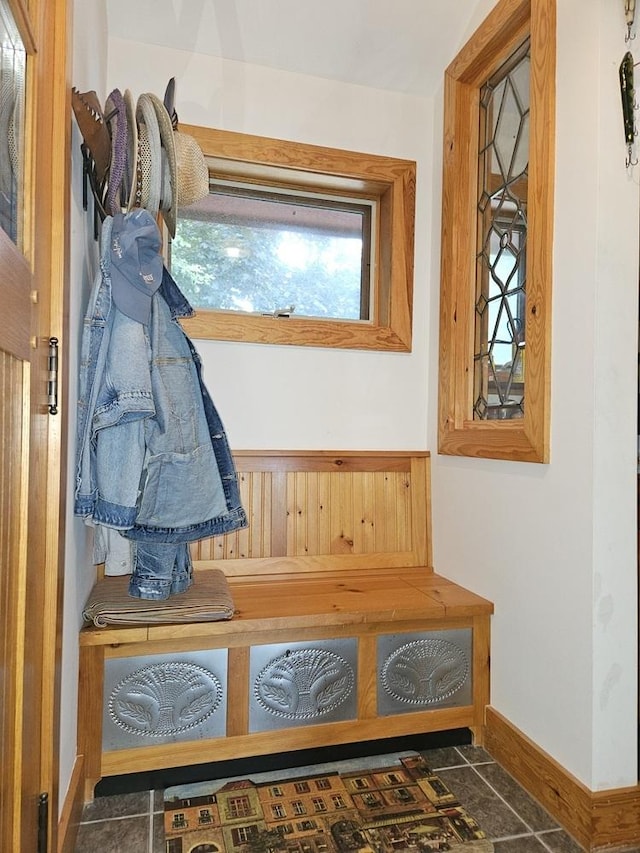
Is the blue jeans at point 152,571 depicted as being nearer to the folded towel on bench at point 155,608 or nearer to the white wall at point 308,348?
the folded towel on bench at point 155,608

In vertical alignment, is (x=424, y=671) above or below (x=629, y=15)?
below

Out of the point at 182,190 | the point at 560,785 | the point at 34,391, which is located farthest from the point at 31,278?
the point at 560,785

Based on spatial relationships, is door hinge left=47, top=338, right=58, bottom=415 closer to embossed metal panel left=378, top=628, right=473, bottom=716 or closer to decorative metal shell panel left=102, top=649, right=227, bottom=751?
decorative metal shell panel left=102, top=649, right=227, bottom=751

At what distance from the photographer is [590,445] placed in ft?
4.54

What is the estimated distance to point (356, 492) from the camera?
2.24m

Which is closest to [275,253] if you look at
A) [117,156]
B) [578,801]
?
[117,156]

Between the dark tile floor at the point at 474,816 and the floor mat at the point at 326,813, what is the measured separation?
36mm

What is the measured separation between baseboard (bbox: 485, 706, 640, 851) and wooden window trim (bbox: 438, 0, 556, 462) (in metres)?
0.81

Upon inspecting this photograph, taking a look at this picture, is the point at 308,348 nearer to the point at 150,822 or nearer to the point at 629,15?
the point at 629,15

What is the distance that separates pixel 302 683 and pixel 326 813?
327 mm

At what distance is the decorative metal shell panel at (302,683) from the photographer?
1.62 m

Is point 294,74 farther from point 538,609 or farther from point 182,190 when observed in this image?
point 538,609

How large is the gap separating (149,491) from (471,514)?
1.11 meters

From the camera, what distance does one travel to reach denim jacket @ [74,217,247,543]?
52.1 inches
